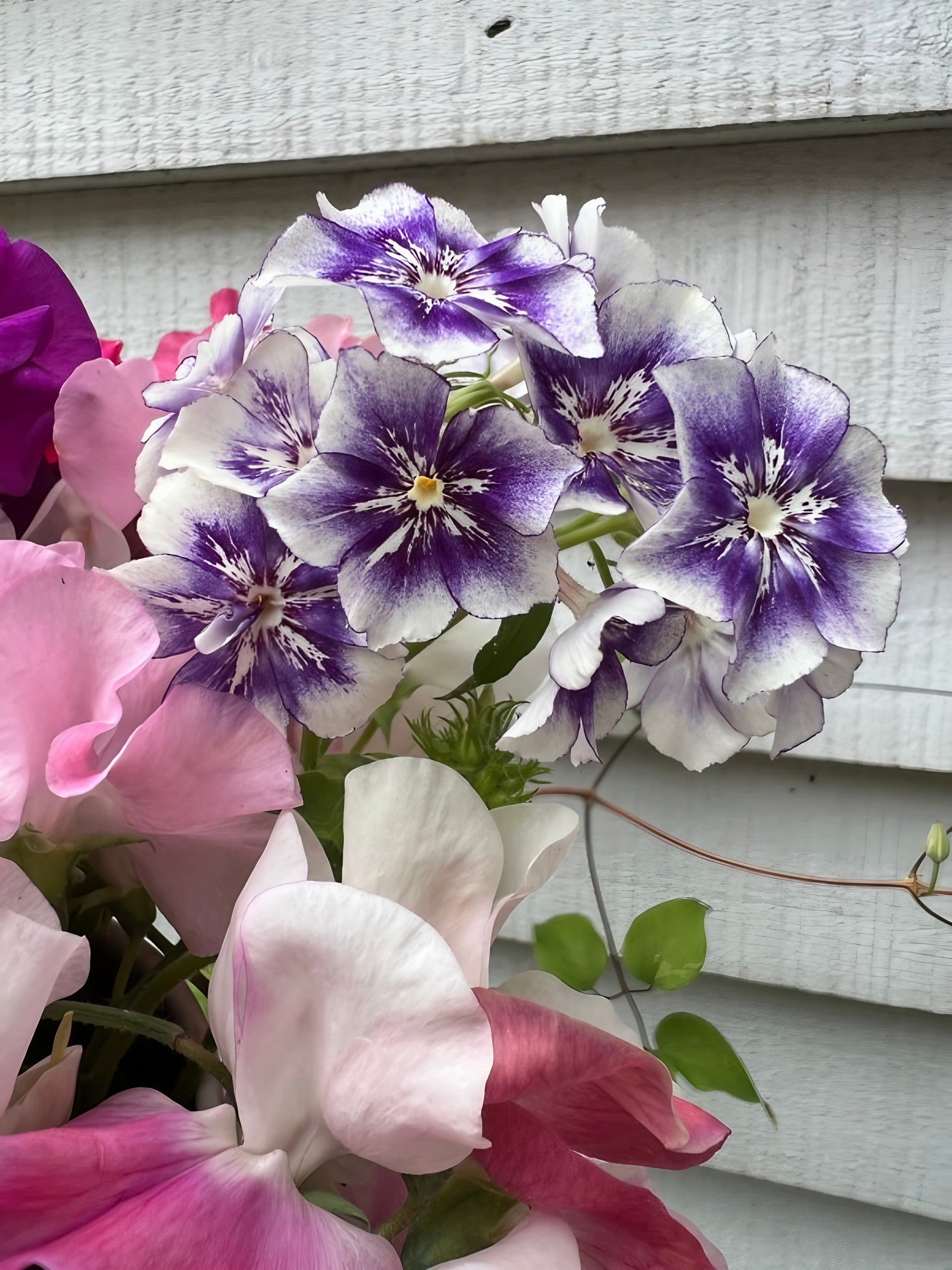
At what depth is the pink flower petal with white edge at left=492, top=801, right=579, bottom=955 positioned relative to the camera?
0.19m

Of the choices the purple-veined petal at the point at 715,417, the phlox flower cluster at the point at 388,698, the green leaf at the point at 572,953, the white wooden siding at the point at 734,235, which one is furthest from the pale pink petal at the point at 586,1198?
the white wooden siding at the point at 734,235

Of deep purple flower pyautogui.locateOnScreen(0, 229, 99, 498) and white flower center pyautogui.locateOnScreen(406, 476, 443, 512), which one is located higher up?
deep purple flower pyautogui.locateOnScreen(0, 229, 99, 498)

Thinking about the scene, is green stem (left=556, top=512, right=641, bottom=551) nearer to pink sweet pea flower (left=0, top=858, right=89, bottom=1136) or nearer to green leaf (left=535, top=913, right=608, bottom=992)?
pink sweet pea flower (left=0, top=858, right=89, bottom=1136)

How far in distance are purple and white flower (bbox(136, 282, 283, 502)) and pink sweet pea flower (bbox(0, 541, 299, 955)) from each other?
31mm

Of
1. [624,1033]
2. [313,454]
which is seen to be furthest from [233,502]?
[624,1033]

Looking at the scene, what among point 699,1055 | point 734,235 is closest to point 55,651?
point 699,1055

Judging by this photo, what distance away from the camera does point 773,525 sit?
0.59ft

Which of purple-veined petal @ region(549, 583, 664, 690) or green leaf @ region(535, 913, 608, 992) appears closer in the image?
purple-veined petal @ region(549, 583, 664, 690)

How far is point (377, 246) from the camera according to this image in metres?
0.19

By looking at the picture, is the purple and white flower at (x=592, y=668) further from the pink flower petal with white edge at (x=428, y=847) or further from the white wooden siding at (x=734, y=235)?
the white wooden siding at (x=734, y=235)

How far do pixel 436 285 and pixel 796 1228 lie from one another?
0.57 metres

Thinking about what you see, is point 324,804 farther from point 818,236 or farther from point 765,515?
point 818,236

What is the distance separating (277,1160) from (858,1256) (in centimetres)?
53

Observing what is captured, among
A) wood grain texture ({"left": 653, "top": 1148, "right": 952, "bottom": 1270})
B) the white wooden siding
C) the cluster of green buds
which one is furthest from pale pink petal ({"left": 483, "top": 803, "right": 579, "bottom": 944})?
wood grain texture ({"left": 653, "top": 1148, "right": 952, "bottom": 1270})
